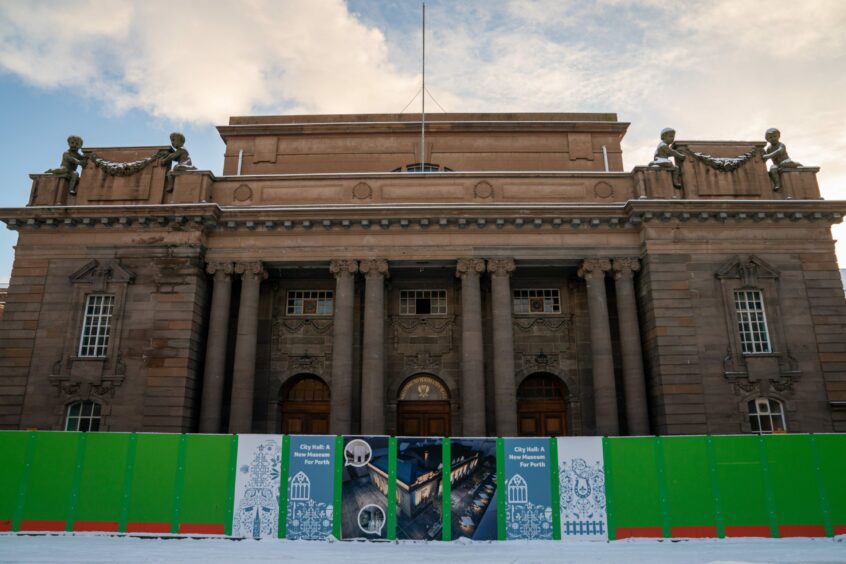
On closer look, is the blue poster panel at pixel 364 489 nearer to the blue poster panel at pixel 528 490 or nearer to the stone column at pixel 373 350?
the blue poster panel at pixel 528 490

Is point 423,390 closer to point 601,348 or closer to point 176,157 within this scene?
point 601,348

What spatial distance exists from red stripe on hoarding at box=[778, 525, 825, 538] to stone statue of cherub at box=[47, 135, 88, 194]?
26.8 m

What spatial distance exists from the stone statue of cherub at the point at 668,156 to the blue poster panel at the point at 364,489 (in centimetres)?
1680

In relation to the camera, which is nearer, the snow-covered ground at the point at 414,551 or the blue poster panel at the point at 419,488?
the snow-covered ground at the point at 414,551

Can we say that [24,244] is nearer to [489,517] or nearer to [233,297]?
[233,297]

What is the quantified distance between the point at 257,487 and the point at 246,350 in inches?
385

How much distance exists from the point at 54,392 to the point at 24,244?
6.29 meters

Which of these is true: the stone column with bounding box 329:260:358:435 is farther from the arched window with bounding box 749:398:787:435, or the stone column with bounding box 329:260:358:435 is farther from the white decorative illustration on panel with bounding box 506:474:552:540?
the arched window with bounding box 749:398:787:435

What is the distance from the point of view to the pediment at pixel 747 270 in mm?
22984

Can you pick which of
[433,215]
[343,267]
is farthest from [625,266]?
[343,267]

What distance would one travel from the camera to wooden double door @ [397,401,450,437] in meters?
24.8

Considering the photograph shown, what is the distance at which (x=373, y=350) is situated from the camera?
23.0m

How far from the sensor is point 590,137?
29.6 m

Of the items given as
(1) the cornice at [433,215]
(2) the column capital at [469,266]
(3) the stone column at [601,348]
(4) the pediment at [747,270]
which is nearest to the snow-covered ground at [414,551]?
(3) the stone column at [601,348]
